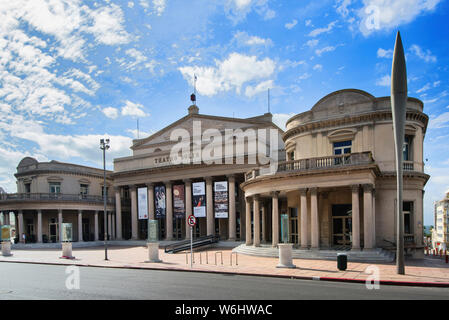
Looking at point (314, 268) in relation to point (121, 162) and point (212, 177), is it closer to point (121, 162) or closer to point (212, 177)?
point (212, 177)

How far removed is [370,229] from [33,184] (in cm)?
4579

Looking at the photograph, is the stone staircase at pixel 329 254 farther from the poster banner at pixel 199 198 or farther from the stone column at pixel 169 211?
the stone column at pixel 169 211

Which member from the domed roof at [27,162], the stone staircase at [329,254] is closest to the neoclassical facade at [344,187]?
the stone staircase at [329,254]

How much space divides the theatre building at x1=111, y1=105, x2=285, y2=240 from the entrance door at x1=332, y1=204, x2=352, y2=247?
1166 cm

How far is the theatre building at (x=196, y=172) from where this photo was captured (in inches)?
1459

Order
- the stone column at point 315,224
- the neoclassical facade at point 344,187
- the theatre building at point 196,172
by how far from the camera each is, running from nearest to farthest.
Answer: the stone column at point 315,224 → the neoclassical facade at point 344,187 → the theatre building at point 196,172

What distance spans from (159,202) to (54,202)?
14931 mm

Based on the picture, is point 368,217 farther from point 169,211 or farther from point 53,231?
point 53,231

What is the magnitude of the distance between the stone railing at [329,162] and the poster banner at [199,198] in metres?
14.5

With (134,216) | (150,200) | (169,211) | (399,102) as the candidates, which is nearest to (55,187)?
(134,216)

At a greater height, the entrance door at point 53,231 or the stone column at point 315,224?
the stone column at point 315,224

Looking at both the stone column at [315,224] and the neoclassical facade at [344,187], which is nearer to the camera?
the stone column at [315,224]
